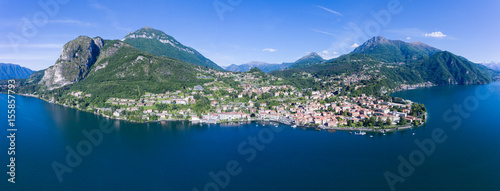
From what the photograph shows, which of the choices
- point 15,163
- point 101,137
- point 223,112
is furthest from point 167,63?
point 15,163

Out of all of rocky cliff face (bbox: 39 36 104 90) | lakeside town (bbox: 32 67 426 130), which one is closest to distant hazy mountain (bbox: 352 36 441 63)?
lakeside town (bbox: 32 67 426 130)

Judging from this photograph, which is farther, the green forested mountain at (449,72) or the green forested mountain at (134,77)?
the green forested mountain at (449,72)

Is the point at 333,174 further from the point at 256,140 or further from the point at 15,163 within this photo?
the point at 15,163

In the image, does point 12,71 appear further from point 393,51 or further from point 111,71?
point 393,51

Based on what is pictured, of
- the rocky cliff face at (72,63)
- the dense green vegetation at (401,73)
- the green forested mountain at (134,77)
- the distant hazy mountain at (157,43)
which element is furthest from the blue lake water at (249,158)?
the distant hazy mountain at (157,43)

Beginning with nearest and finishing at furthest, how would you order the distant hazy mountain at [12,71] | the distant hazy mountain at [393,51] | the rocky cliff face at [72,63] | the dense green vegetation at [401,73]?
the rocky cliff face at [72,63] → the dense green vegetation at [401,73] → the distant hazy mountain at [12,71] → the distant hazy mountain at [393,51]

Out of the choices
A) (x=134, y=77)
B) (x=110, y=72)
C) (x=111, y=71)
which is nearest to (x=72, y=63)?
(x=111, y=71)

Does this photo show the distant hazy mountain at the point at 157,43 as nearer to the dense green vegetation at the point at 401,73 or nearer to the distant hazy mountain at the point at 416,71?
the dense green vegetation at the point at 401,73

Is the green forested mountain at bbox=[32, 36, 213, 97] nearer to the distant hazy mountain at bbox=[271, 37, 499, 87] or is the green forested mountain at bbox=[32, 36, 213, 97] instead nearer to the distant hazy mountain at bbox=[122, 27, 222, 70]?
the distant hazy mountain at bbox=[122, 27, 222, 70]
